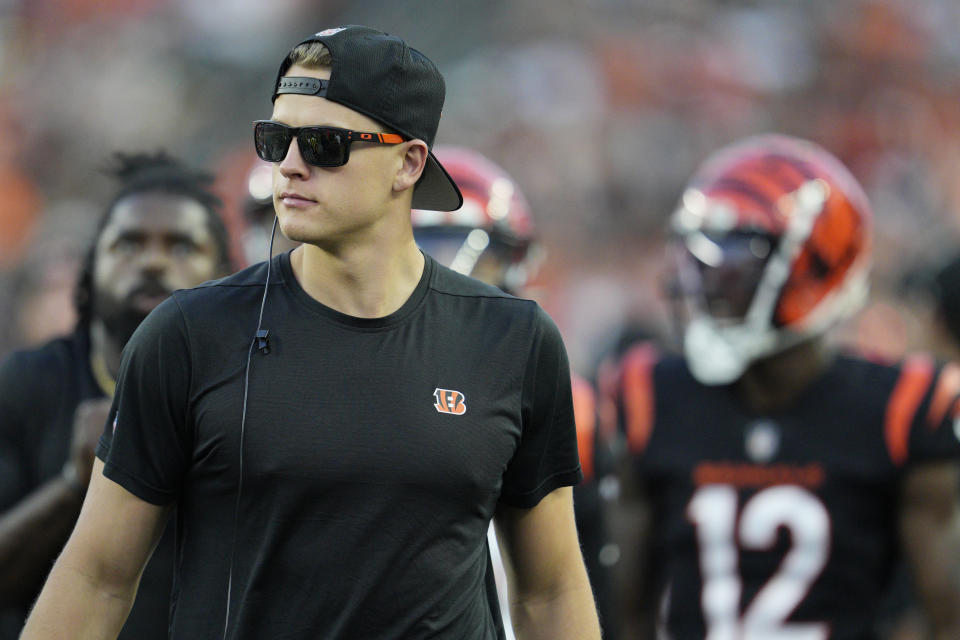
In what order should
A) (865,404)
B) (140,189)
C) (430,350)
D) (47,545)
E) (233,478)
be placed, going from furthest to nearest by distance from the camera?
(865,404), (140,189), (47,545), (430,350), (233,478)

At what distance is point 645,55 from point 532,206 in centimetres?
316

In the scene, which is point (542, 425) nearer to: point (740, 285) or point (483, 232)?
point (483, 232)

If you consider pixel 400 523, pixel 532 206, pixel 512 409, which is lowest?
pixel 532 206

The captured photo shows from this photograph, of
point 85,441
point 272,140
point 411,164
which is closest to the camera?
point 272,140

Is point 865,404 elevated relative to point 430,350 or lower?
lower

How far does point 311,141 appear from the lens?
3.03m

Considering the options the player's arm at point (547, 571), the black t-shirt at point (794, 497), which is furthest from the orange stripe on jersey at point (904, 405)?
the player's arm at point (547, 571)

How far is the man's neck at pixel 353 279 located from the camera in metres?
3.12

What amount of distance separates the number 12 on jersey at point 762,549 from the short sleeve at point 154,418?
2.56 metres

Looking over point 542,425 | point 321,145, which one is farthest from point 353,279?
point 542,425

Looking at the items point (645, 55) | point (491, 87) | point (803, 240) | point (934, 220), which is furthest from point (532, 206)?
point (803, 240)

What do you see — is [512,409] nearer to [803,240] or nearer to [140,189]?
[140,189]

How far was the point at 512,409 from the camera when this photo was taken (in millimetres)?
3182

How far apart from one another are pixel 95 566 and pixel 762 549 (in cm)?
269
